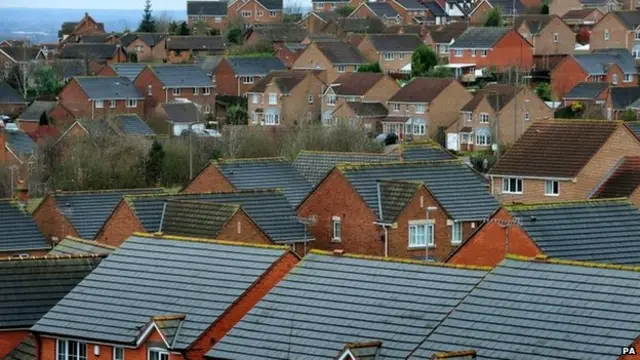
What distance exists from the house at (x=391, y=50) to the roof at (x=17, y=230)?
249 feet

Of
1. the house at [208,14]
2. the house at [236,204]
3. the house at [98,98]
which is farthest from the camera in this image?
the house at [208,14]

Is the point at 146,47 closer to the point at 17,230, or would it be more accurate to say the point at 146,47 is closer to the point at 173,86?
the point at 173,86

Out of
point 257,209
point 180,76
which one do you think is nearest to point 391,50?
point 180,76

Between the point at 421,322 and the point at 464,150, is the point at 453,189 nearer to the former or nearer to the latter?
the point at 421,322

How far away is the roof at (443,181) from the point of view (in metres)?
53.0

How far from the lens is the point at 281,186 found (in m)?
57.1

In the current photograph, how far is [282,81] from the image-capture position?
11919cm

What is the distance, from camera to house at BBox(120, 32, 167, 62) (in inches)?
5851

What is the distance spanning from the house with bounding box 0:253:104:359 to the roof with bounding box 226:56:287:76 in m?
89.4

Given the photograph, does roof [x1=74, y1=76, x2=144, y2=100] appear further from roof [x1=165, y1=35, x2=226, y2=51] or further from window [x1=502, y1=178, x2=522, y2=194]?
window [x1=502, y1=178, x2=522, y2=194]

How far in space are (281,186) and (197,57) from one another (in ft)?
283

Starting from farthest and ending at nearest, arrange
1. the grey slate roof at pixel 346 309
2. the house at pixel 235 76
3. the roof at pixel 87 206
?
the house at pixel 235 76 < the roof at pixel 87 206 < the grey slate roof at pixel 346 309

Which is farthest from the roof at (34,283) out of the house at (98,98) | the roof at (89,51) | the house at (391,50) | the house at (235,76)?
the roof at (89,51)

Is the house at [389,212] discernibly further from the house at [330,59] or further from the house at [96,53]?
the house at [96,53]
